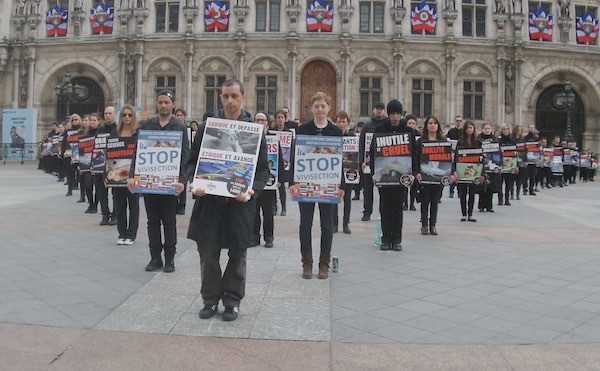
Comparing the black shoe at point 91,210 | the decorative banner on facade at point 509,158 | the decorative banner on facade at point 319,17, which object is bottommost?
the black shoe at point 91,210

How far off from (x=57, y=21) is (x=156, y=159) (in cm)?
3230

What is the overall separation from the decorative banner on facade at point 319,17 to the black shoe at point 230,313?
94.1 ft

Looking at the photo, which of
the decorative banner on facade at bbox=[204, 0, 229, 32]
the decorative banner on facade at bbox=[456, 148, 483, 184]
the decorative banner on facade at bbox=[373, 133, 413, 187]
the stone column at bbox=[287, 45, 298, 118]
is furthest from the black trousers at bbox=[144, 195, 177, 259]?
the decorative banner on facade at bbox=[204, 0, 229, 32]

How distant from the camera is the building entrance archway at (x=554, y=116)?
114 ft

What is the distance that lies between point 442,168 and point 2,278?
309 inches

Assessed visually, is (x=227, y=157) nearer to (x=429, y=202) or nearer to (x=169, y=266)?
(x=169, y=266)

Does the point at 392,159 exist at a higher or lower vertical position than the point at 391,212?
higher

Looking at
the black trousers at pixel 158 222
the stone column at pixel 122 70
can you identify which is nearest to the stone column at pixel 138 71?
the stone column at pixel 122 70

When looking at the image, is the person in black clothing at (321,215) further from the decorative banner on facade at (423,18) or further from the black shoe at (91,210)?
the decorative banner on facade at (423,18)

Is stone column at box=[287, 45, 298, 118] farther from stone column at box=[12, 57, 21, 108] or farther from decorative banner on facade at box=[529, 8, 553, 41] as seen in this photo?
stone column at box=[12, 57, 21, 108]

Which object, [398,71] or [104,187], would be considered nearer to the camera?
[104,187]

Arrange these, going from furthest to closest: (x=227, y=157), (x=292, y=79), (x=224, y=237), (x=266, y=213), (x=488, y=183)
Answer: (x=292, y=79) < (x=488, y=183) < (x=266, y=213) < (x=224, y=237) < (x=227, y=157)

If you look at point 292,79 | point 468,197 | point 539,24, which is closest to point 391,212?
point 468,197

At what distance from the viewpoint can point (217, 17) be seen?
105ft
